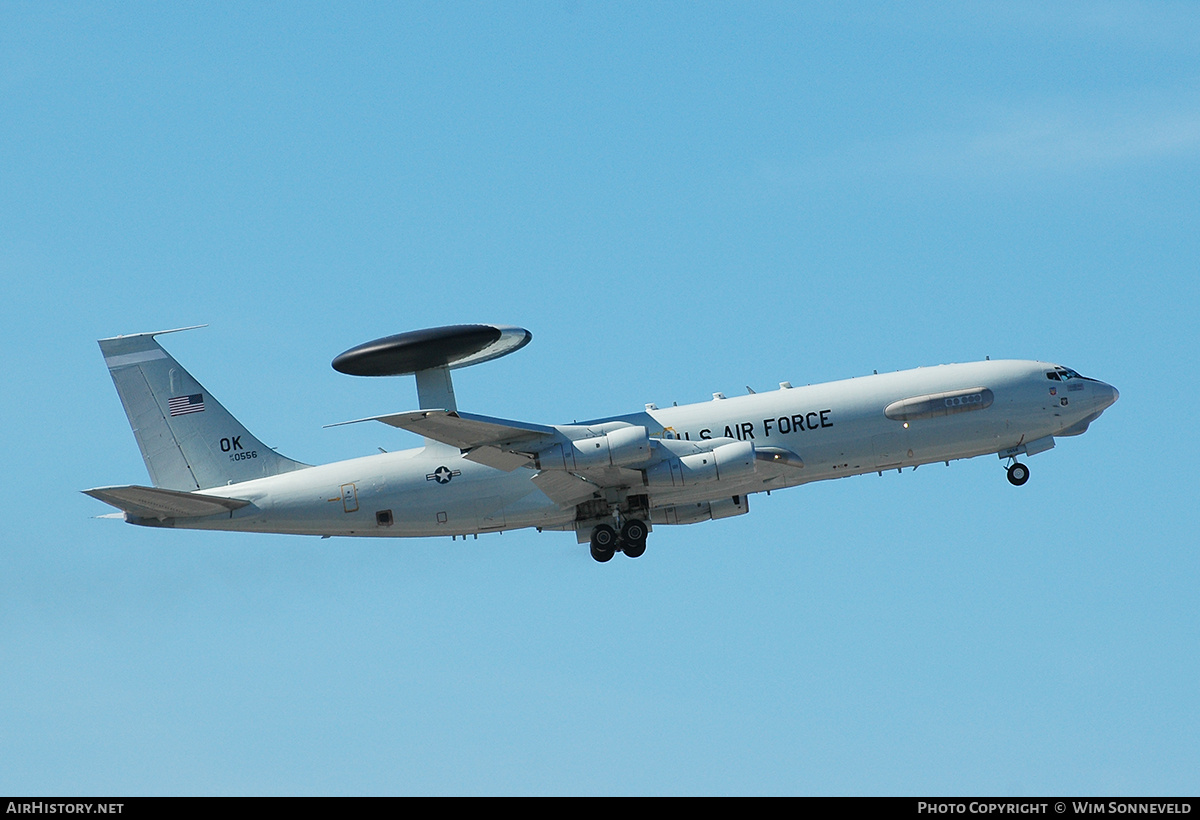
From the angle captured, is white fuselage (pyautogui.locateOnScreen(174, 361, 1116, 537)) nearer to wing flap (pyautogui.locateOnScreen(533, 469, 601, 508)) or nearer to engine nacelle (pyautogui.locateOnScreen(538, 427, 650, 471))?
wing flap (pyautogui.locateOnScreen(533, 469, 601, 508))

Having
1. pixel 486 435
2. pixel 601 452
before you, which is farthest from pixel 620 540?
pixel 486 435

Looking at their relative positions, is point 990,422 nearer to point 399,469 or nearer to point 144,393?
point 399,469

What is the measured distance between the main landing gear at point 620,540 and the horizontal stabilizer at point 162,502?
1064 centimetres

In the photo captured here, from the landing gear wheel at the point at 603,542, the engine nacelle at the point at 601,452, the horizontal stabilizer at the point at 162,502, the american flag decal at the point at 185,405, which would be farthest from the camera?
the american flag decal at the point at 185,405

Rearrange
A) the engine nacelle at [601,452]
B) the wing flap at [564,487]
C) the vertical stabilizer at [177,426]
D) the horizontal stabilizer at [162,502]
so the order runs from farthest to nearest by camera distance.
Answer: the vertical stabilizer at [177,426] → the wing flap at [564,487] → the horizontal stabilizer at [162,502] → the engine nacelle at [601,452]

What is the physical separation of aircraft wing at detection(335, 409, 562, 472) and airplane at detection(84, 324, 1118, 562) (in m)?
0.06

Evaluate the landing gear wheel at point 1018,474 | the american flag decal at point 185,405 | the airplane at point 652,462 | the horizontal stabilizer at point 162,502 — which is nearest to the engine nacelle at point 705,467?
the airplane at point 652,462

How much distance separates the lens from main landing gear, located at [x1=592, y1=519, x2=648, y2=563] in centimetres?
4062

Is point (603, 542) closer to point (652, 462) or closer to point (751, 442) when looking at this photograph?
point (652, 462)

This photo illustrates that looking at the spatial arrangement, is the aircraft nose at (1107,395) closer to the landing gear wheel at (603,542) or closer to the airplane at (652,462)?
the airplane at (652,462)

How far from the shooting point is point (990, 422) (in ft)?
133

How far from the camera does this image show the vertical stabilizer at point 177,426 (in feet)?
141

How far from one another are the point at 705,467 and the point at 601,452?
3.01 m
